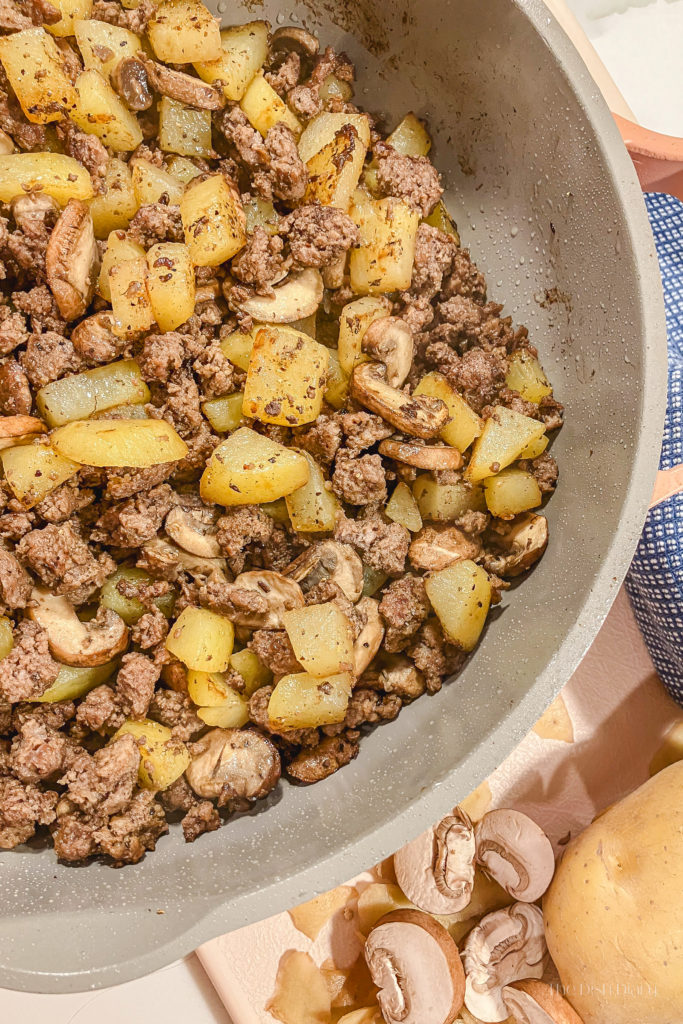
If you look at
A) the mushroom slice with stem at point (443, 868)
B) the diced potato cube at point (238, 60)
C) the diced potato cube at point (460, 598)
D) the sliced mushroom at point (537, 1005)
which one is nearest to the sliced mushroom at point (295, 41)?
the diced potato cube at point (238, 60)

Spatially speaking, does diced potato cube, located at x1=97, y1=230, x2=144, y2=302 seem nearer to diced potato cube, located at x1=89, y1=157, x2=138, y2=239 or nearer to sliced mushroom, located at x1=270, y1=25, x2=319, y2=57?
diced potato cube, located at x1=89, y1=157, x2=138, y2=239

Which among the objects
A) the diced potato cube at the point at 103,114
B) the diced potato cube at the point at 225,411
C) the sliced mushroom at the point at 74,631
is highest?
the diced potato cube at the point at 103,114

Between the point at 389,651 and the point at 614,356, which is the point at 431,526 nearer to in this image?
the point at 389,651

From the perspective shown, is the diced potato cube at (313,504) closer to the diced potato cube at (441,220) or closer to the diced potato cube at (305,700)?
the diced potato cube at (305,700)

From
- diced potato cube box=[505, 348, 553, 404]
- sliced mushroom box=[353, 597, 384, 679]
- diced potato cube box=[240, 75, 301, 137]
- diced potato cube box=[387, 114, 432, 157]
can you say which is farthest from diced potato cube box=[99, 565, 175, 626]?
diced potato cube box=[387, 114, 432, 157]

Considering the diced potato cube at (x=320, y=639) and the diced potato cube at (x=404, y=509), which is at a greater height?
the diced potato cube at (x=404, y=509)

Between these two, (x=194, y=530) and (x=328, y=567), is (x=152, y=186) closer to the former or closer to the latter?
(x=194, y=530)

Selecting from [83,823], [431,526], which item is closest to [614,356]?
[431,526]

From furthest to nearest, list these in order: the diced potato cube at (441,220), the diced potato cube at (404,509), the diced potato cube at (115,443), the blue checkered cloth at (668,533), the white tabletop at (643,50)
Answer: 1. the white tabletop at (643,50)
2. the blue checkered cloth at (668,533)
3. the diced potato cube at (441,220)
4. the diced potato cube at (404,509)
5. the diced potato cube at (115,443)
